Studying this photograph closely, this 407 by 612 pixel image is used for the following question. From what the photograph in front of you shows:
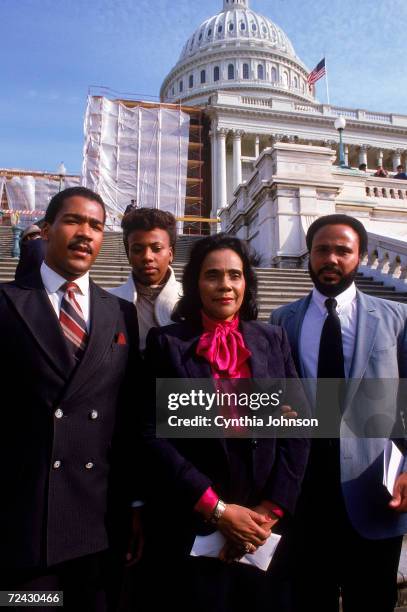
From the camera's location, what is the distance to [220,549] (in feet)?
6.46

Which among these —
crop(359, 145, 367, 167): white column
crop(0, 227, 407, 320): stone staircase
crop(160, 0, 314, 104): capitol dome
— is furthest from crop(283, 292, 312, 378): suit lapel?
crop(160, 0, 314, 104): capitol dome

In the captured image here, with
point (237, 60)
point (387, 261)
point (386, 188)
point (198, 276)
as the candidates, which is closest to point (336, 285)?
point (198, 276)

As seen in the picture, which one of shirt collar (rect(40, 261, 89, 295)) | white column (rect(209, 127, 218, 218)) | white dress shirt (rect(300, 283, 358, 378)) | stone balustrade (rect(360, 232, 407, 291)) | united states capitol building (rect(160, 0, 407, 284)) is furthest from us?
white column (rect(209, 127, 218, 218))

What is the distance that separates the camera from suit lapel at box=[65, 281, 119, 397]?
197 cm

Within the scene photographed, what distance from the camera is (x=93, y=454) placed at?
2.00m

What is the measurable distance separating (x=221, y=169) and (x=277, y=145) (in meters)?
25.5

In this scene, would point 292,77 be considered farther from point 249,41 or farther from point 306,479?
point 306,479

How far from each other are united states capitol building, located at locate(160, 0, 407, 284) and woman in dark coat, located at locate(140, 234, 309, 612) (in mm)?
8127

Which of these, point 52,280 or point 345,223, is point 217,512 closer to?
point 52,280

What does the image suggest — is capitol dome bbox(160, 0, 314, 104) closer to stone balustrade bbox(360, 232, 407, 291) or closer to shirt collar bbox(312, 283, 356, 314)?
stone balustrade bbox(360, 232, 407, 291)

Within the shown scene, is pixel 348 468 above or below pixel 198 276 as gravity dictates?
below

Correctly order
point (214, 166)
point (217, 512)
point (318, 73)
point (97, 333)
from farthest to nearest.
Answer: point (318, 73), point (214, 166), point (97, 333), point (217, 512)

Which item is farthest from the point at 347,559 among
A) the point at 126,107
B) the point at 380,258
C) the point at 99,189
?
the point at 126,107

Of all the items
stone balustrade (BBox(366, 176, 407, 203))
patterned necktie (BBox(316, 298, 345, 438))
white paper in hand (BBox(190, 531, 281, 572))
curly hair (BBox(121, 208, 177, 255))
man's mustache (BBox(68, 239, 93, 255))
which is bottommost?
white paper in hand (BBox(190, 531, 281, 572))
